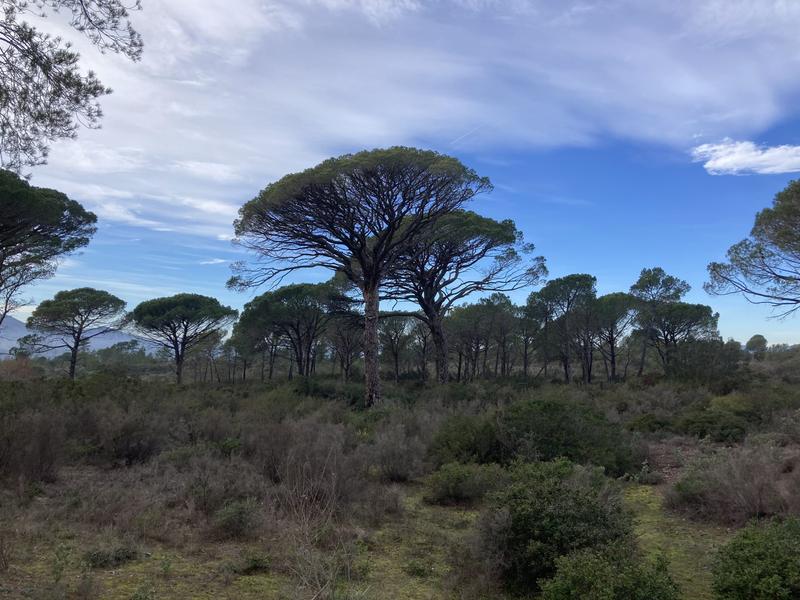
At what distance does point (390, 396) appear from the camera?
18.4 metres

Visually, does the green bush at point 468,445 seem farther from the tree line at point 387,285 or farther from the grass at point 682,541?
the tree line at point 387,285

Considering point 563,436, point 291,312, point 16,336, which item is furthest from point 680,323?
point 16,336

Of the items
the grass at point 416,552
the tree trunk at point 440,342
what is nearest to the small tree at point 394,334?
the tree trunk at point 440,342

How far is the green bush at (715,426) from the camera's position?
10086 mm

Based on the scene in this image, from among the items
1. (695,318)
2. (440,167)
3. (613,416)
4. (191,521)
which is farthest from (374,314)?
(695,318)

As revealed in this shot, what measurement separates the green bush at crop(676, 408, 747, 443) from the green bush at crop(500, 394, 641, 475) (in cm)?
275

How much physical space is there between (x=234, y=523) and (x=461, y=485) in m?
2.91

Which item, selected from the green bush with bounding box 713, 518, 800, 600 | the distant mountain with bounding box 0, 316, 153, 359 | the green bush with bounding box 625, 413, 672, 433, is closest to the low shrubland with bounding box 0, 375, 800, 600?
the green bush with bounding box 625, 413, 672, 433

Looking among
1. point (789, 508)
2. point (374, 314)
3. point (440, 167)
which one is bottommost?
point (789, 508)

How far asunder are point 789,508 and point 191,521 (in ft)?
19.2

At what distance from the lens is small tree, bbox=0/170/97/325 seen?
55.4ft

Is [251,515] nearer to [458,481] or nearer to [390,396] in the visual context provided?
[458,481]

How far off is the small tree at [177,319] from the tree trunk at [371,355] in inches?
865

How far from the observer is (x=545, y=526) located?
410 cm
